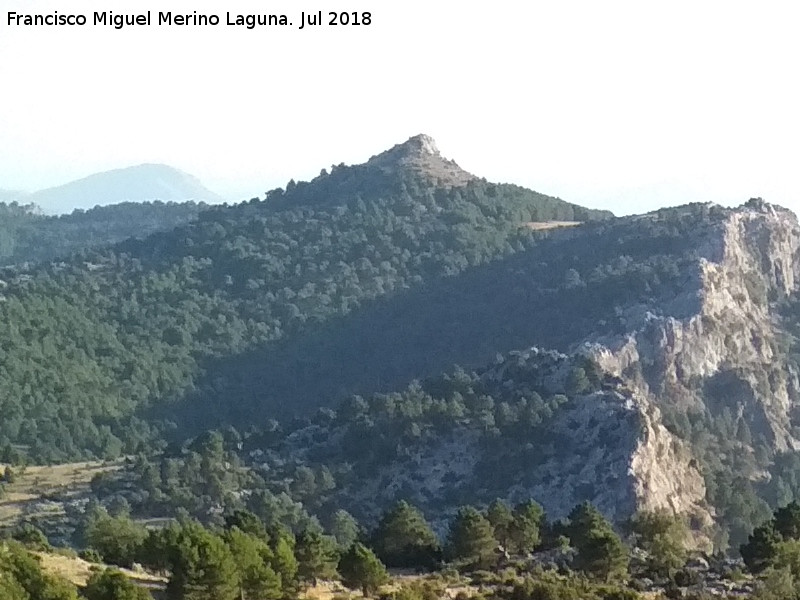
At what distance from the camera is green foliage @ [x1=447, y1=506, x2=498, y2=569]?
43906 mm

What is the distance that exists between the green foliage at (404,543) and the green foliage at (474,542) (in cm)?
227

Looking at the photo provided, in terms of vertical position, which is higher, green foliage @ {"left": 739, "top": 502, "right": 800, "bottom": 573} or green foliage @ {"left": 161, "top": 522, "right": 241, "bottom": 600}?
green foliage @ {"left": 161, "top": 522, "right": 241, "bottom": 600}

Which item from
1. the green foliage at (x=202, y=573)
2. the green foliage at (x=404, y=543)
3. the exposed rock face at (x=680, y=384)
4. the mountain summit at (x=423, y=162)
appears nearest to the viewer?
the green foliage at (x=202, y=573)

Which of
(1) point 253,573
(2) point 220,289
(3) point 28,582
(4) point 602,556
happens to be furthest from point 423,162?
(3) point 28,582

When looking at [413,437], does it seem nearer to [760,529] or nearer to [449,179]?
[760,529]

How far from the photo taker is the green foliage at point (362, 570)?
37094mm

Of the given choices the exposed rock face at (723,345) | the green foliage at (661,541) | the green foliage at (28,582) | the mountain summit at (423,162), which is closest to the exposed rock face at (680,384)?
the exposed rock face at (723,345)

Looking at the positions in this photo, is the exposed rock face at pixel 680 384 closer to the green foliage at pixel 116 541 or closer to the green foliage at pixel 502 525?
the green foliage at pixel 502 525

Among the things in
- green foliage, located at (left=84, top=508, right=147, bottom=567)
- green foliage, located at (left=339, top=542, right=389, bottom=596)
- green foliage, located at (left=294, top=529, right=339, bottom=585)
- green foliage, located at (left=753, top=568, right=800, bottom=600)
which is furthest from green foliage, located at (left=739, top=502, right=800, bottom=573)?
green foliage, located at (left=84, top=508, right=147, bottom=567)

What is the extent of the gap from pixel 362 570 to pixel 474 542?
27.4 feet

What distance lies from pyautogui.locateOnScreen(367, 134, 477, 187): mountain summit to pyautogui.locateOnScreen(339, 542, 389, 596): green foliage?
13203cm

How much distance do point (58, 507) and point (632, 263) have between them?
7416 centimetres

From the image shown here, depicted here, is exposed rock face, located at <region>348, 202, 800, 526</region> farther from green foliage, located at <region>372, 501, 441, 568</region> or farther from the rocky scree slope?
green foliage, located at <region>372, 501, 441, 568</region>

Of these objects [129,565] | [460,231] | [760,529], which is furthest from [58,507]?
[460,231]
